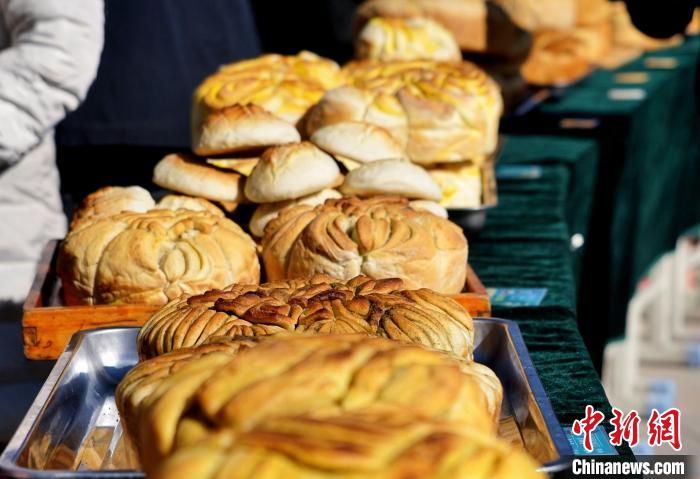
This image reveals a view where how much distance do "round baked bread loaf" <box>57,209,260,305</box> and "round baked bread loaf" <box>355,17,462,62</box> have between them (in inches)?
51.4

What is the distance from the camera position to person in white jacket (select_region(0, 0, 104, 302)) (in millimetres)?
1605

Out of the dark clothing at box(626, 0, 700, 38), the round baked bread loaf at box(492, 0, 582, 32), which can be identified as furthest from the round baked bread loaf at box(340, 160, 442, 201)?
the round baked bread loaf at box(492, 0, 582, 32)

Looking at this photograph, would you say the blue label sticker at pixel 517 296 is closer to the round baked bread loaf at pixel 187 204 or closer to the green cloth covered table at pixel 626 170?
the round baked bread loaf at pixel 187 204

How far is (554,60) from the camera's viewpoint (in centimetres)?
436

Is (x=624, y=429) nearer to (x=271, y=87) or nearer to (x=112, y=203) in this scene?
(x=112, y=203)

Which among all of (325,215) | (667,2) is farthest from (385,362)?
(667,2)

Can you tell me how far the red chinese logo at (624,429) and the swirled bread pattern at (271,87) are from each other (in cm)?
103

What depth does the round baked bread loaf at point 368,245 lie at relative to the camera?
1331 mm

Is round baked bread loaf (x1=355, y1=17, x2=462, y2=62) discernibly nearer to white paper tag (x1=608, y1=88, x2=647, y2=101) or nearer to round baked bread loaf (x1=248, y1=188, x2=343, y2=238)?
round baked bread loaf (x1=248, y1=188, x2=343, y2=238)

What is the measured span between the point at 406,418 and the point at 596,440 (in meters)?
0.50

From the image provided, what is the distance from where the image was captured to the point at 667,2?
268 cm

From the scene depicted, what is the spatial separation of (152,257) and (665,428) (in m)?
0.74

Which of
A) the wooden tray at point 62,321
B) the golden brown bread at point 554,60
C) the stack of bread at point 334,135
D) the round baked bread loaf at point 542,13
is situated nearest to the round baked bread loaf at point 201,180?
the stack of bread at point 334,135

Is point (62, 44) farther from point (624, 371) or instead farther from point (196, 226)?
point (624, 371)
